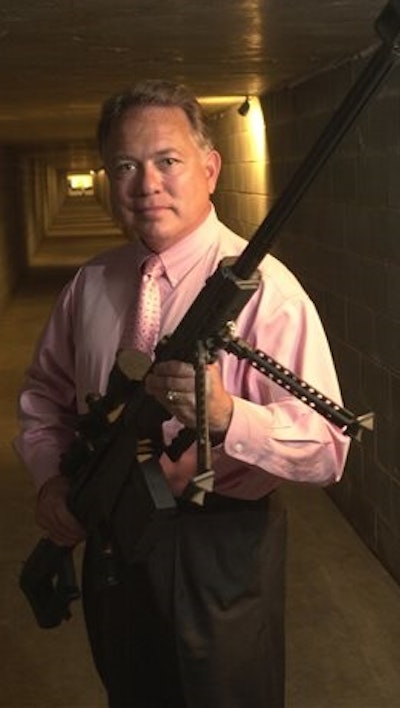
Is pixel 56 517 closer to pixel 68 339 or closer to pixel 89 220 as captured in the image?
pixel 68 339

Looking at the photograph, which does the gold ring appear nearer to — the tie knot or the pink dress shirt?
the pink dress shirt

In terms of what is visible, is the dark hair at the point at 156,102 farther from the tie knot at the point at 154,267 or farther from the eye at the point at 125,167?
the tie knot at the point at 154,267

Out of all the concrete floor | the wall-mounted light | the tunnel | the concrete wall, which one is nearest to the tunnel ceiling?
the tunnel

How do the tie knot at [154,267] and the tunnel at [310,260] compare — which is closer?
the tie knot at [154,267]

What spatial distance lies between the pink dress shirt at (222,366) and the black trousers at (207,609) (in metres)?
0.07

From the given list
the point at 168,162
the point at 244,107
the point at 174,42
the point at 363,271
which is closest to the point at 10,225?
the point at 244,107

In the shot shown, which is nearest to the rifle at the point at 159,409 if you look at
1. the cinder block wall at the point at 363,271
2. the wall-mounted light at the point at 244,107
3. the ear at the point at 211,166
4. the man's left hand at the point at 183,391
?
the man's left hand at the point at 183,391

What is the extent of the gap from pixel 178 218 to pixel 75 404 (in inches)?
17.9

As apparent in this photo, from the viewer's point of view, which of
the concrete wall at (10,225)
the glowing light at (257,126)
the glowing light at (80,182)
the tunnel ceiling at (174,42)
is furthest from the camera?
the glowing light at (80,182)

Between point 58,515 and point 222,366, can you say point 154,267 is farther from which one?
point 58,515

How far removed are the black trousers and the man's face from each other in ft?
1.42

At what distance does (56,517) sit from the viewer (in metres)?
1.69

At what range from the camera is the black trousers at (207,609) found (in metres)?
1.58

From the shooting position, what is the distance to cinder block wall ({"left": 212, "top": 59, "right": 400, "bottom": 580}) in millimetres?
3268
